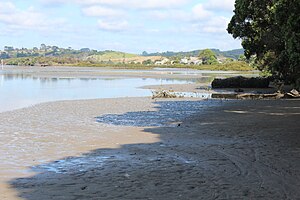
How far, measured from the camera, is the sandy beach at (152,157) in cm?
701

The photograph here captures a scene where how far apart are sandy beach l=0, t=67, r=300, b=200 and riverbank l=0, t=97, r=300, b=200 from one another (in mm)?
18

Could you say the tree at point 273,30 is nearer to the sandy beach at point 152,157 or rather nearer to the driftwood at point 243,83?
the sandy beach at point 152,157

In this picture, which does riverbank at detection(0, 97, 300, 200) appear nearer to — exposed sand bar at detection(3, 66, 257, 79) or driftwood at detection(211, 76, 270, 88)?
driftwood at detection(211, 76, 270, 88)

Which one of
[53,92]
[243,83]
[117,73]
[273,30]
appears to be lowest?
[117,73]

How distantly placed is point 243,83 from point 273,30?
24.9 meters

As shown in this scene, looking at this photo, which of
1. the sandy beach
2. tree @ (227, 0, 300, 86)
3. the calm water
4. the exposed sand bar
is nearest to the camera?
the sandy beach

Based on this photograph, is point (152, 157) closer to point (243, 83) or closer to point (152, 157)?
point (152, 157)

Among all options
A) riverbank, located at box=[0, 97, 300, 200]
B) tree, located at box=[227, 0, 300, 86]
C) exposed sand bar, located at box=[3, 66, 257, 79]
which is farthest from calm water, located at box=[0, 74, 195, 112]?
exposed sand bar, located at box=[3, 66, 257, 79]

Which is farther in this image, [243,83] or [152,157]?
[243,83]

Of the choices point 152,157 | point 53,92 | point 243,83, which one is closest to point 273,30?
point 152,157

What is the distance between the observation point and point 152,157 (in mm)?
9875

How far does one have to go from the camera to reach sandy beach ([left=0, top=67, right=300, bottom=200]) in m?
7.01

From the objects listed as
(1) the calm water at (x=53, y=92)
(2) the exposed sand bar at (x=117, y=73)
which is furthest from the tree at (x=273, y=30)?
(2) the exposed sand bar at (x=117, y=73)

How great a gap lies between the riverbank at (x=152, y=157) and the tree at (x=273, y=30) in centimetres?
249
